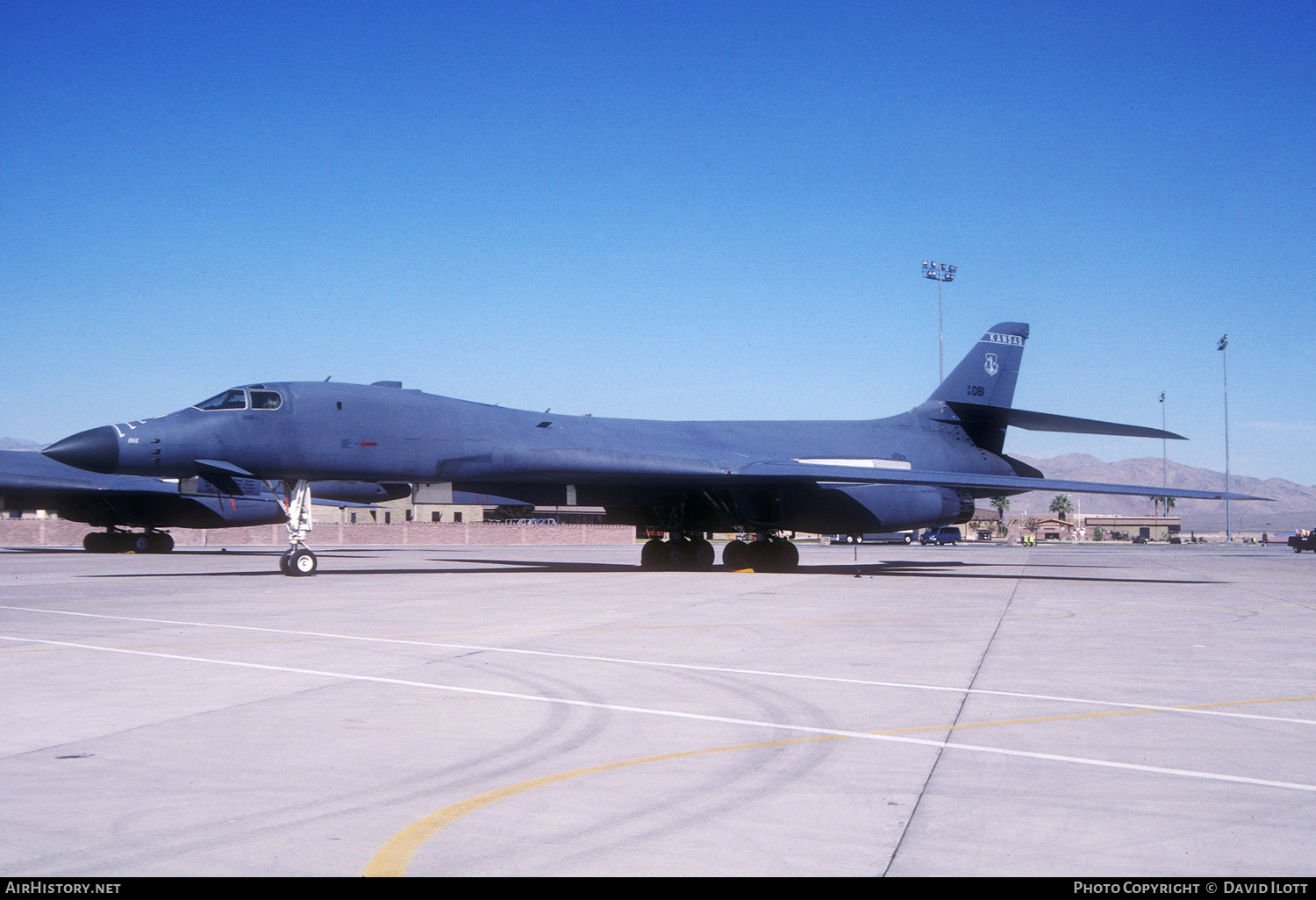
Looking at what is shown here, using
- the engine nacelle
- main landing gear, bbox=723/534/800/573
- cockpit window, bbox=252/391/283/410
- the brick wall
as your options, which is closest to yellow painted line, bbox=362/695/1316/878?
cockpit window, bbox=252/391/283/410

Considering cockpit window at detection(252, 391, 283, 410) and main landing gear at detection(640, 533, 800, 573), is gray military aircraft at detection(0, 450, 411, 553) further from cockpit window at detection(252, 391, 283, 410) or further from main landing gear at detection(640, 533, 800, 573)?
cockpit window at detection(252, 391, 283, 410)

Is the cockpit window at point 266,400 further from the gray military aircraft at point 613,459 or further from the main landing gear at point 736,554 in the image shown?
the main landing gear at point 736,554

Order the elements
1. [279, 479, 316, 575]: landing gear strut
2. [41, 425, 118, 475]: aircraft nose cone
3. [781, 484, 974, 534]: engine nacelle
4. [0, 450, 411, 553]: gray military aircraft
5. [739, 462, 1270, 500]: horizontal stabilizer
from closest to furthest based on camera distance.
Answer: [41, 425, 118, 475]: aircraft nose cone → [279, 479, 316, 575]: landing gear strut → [739, 462, 1270, 500]: horizontal stabilizer → [781, 484, 974, 534]: engine nacelle → [0, 450, 411, 553]: gray military aircraft

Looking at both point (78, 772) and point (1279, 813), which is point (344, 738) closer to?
point (78, 772)

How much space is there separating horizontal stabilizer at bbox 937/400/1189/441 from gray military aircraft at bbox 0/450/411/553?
16693 millimetres

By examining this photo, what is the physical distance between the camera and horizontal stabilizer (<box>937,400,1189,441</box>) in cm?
2358

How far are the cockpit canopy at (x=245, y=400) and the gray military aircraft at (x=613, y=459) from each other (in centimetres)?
3

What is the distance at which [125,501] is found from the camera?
33406 mm

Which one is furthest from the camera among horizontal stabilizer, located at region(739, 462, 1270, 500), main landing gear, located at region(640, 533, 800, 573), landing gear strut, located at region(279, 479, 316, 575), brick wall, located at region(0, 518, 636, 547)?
brick wall, located at region(0, 518, 636, 547)

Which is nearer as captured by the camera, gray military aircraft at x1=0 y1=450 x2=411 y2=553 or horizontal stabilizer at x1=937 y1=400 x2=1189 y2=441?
horizontal stabilizer at x1=937 y1=400 x2=1189 y2=441

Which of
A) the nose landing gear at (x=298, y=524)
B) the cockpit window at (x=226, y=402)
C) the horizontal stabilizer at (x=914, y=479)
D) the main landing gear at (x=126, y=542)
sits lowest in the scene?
the main landing gear at (x=126, y=542)

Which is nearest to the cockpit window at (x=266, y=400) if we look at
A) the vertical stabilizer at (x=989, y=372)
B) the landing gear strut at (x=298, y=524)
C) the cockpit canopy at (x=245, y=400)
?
the cockpit canopy at (x=245, y=400)

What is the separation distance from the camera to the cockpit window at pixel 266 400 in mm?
18844
